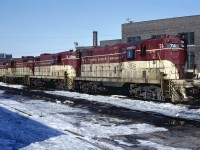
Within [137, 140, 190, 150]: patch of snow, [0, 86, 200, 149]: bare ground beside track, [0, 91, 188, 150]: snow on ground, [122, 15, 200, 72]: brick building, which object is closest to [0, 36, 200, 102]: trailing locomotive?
[0, 86, 200, 149]: bare ground beside track

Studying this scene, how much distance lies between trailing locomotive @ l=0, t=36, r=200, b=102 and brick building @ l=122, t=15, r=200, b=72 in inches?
714

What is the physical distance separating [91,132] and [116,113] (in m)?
4.52

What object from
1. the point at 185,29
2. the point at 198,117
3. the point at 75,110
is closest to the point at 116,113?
the point at 75,110

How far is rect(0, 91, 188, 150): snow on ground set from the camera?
817cm

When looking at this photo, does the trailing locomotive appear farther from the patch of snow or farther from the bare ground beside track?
the patch of snow

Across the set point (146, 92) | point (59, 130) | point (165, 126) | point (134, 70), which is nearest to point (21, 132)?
point (59, 130)

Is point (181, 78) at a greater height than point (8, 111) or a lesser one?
greater

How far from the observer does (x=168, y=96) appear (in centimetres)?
1786

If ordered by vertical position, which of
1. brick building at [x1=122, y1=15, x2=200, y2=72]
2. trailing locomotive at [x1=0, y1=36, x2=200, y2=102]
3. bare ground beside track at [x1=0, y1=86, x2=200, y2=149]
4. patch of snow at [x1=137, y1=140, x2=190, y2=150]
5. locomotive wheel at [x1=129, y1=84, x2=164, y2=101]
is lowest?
patch of snow at [x1=137, y1=140, x2=190, y2=150]

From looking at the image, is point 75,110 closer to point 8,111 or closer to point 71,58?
point 8,111

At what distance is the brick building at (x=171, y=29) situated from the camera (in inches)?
1675

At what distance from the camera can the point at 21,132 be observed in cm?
977

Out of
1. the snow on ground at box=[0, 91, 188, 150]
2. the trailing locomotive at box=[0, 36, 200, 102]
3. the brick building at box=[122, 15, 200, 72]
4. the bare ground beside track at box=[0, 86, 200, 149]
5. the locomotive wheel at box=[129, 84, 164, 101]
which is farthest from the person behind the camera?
the brick building at box=[122, 15, 200, 72]

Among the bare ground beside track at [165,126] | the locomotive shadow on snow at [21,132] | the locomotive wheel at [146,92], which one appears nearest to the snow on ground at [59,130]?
the locomotive shadow on snow at [21,132]
